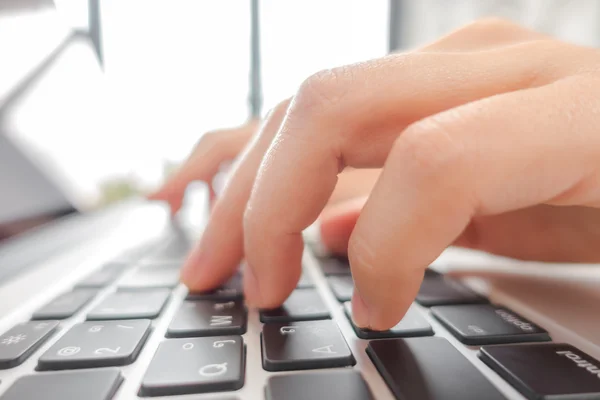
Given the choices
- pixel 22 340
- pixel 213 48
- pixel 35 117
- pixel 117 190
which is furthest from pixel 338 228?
pixel 213 48

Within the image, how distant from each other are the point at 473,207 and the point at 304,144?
0.13m

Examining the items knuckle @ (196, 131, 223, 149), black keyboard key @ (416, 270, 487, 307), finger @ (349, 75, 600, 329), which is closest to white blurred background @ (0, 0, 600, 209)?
knuckle @ (196, 131, 223, 149)

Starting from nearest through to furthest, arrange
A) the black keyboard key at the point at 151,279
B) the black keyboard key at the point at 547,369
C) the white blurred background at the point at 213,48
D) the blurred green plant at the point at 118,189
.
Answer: the black keyboard key at the point at 547,369
the black keyboard key at the point at 151,279
the blurred green plant at the point at 118,189
the white blurred background at the point at 213,48

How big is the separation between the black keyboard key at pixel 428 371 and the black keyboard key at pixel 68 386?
0.49 ft

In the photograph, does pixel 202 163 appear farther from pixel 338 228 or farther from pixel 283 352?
pixel 283 352

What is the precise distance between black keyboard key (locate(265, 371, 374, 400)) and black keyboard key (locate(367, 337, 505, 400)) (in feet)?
0.06

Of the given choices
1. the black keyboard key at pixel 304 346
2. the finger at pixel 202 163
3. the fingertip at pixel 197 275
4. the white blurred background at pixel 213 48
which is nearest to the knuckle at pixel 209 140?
the finger at pixel 202 163

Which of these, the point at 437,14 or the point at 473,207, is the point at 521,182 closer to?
the point at 473,207

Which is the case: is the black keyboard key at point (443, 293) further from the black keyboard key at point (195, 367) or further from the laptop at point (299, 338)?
the black keyboard key at point (195, 367)

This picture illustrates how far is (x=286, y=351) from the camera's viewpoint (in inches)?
10.0

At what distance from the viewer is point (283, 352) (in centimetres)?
25

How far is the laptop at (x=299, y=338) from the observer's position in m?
0.22

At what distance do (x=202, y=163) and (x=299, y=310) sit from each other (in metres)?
0.42

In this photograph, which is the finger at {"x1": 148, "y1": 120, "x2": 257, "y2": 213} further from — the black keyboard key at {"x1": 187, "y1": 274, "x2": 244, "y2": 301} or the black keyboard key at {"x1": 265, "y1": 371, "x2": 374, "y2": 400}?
the black keyboard key at {"x1": 265, "y1": 371, "x2": 374, "y2": 400}
